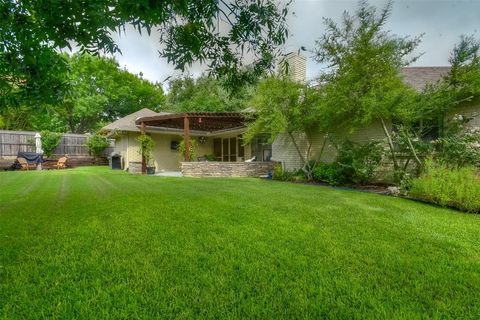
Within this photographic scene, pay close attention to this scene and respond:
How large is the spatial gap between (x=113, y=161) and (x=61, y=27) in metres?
15.2

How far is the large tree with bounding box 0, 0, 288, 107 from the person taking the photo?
93.8 inches

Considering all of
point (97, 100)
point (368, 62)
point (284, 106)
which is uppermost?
point (97, 100)

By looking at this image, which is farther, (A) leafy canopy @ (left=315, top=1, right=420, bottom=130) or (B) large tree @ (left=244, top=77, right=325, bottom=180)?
(B) large tree @ (left=244, top=77, right=325, bottom=180)

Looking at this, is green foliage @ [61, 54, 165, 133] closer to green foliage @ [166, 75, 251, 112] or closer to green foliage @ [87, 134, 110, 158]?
green foliage @ [166, 75, 251, 112]

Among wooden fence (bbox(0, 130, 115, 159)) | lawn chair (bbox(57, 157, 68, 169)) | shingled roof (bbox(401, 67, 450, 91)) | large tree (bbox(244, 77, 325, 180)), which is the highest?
shingled roof (bbox(401, 67, 450, 91))

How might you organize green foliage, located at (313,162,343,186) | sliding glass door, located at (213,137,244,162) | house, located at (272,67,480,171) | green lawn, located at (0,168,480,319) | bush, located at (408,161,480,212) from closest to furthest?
green lawn, located at (0,168,480,319) < bush, located at (408,161,480,212) < house, located at (272,67,480,171) < green foliage, located at (313,162,343,186) < sliding glass door, located at (213,137,244,162)

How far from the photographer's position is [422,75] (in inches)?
391

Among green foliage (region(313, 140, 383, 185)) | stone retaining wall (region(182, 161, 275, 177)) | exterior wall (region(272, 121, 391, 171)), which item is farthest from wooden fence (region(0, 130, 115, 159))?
green foliage (region(313, 140, 383, 185))

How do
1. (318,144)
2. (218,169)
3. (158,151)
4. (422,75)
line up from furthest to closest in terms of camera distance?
1. (158,151)
2. (218,169)
3. (318,144)
4. (422,75)

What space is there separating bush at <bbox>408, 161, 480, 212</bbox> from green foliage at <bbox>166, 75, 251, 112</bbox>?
16134mm

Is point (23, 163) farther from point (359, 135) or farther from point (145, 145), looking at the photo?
point (359, 135)

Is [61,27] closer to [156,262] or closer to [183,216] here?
[156,262]

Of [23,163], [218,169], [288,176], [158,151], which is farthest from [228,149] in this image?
[23,163]

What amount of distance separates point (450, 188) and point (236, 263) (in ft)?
16.8
